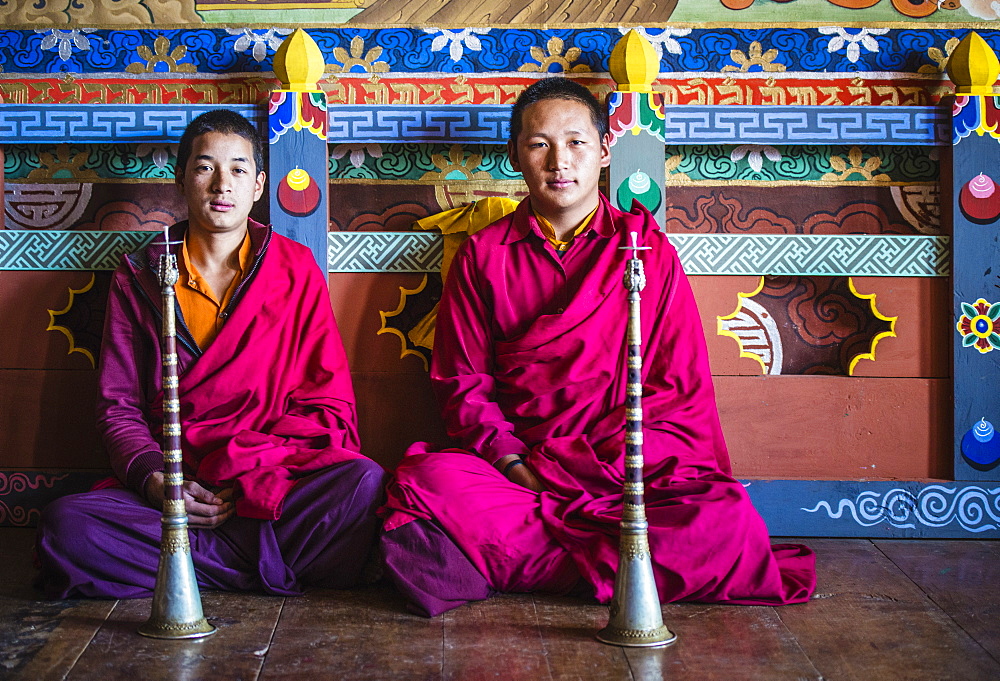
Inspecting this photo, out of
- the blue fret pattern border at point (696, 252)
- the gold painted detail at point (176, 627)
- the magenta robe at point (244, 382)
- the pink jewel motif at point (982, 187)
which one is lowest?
the gold painted detail at point (176, 627)

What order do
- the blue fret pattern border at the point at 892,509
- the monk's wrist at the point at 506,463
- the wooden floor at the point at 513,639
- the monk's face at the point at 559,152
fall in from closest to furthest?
the wooden floor at the point at 513,639 < the monk's wrist at the point at 506,463 < the monk's face at the point at 559,152 < the blue fret pattern border at the point at 892,509

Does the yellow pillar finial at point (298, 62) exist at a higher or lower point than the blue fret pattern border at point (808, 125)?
higher

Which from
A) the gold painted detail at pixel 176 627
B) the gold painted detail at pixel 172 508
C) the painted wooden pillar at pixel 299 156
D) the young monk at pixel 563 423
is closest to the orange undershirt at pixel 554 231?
the young monk at pixel 563 423

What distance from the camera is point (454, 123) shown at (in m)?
3.39

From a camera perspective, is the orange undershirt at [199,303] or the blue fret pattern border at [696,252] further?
the blue fret pattern border at [696,252]

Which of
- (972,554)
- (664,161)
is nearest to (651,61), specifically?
(664,161)

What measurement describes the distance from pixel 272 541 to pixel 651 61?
1957 millimetres

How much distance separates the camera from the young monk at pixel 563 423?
2598 millimetres

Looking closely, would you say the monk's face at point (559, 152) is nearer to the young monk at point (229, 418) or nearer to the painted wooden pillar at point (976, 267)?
the young monk at point (229, 418)

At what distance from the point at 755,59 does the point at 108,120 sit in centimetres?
226

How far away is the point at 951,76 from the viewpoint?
3402mm

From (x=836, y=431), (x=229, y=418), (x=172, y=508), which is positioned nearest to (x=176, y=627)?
(x=172, y=508)

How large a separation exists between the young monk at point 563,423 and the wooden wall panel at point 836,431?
508 millimetres

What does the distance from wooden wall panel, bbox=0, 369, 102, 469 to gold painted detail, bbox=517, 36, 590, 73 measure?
1.89 m
